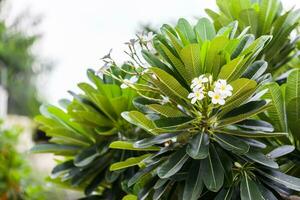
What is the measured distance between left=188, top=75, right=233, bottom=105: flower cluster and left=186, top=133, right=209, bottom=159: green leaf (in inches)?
3.8

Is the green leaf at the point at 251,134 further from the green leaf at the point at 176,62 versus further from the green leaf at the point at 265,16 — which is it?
the green leaf at the point at 265,16

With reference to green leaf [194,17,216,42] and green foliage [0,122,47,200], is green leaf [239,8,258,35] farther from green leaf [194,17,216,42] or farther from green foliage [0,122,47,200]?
green foliage [0,122,47,200]

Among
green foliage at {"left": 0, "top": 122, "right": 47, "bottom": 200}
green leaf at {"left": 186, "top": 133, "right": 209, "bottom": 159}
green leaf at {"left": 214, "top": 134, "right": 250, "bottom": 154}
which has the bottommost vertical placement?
green foliage at {"left": 0, "top": 122, "right": 47, "bottom": 200}

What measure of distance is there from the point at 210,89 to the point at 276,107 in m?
0.21

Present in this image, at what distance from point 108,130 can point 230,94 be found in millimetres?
512

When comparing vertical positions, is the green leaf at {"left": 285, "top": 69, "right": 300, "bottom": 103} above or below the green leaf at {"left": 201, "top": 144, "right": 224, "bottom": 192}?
above

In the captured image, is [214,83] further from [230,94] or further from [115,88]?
[115,88]

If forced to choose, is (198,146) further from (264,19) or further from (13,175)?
(13,175)

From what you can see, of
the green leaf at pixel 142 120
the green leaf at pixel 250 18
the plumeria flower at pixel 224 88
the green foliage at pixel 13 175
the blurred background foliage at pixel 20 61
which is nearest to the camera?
the plumeria flower at pixel 224 88

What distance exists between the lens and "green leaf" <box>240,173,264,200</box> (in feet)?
2.95

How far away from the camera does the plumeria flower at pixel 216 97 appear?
2.90 ft

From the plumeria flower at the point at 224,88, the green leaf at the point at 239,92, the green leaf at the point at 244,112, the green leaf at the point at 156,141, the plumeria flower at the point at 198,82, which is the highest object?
the plumeria flower at the point at 198,82

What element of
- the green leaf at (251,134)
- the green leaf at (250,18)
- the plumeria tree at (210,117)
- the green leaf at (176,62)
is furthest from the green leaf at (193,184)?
the green leaf at (250,18)

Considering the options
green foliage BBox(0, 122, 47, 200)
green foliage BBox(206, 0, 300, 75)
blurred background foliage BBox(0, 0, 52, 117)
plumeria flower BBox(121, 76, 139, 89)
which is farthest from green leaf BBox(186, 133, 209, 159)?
blurred background foliage BBox(0, 0, 52, 117)
